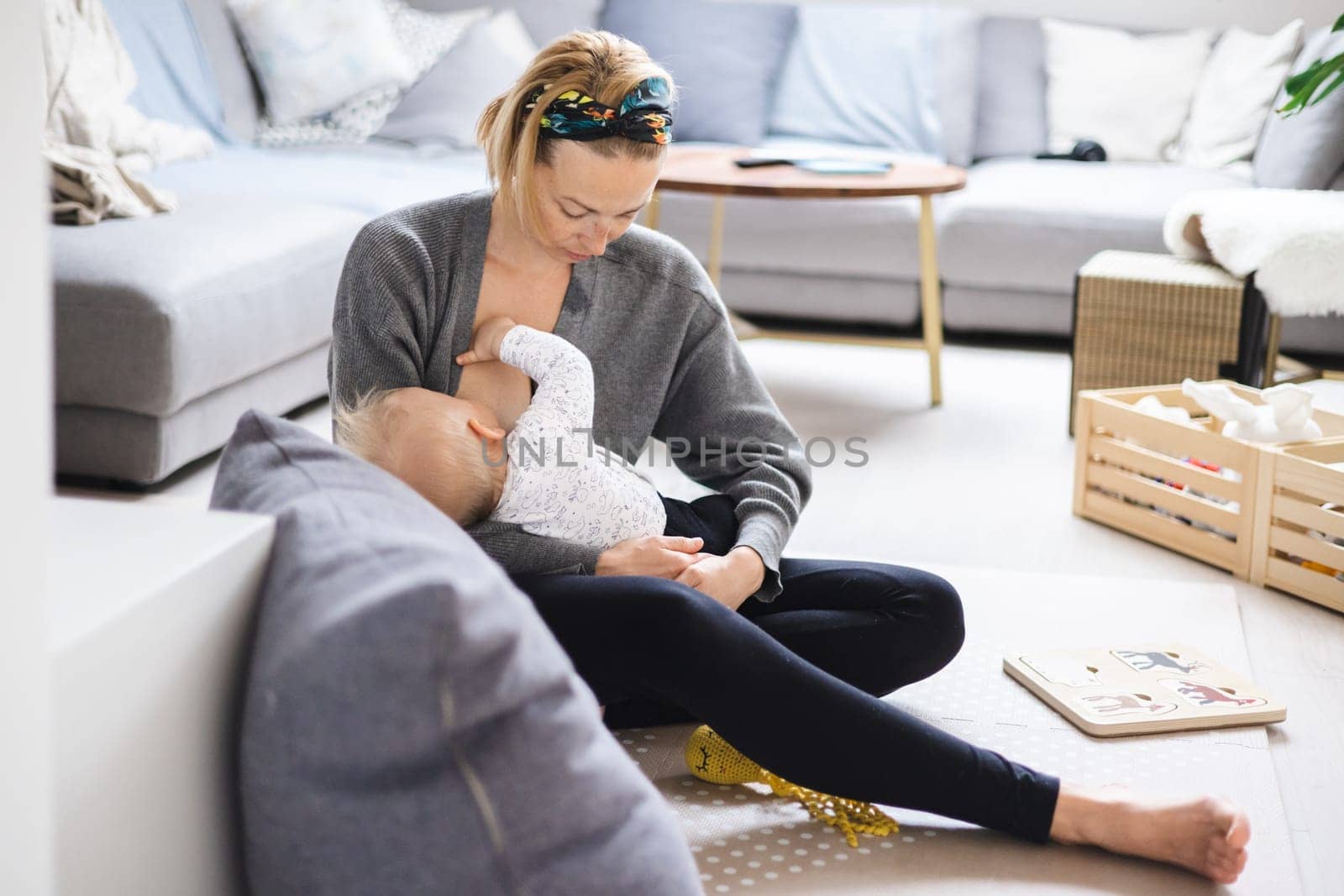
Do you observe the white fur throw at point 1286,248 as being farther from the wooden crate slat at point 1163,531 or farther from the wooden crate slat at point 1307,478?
the wooden crate slat at point 1307,478

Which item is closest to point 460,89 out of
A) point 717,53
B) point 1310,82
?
point 717,53

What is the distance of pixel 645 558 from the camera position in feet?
5.10

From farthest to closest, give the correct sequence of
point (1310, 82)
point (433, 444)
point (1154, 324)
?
1. point (1310, 82)
2. point (1154, 324)
3. point (433, 444)

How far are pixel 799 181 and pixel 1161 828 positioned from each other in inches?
79.9

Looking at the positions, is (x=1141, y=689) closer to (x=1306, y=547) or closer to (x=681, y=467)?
(x=1306, y=547)

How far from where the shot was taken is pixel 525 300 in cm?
167

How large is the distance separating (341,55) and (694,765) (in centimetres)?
338

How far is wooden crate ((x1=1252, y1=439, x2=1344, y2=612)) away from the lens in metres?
2.10

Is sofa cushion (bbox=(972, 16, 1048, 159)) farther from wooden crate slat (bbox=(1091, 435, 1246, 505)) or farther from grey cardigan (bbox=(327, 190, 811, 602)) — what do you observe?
grey cardigan (bbox=(327, 190, 811, 602))

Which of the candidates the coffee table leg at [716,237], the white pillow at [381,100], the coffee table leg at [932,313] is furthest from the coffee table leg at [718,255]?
the white pillow at [381,100]

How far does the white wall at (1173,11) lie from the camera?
4.53 m

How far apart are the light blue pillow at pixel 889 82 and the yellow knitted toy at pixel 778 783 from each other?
3.23 m

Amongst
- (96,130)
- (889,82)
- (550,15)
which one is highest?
(550,15)

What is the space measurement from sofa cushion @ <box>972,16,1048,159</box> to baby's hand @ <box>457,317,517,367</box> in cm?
322
